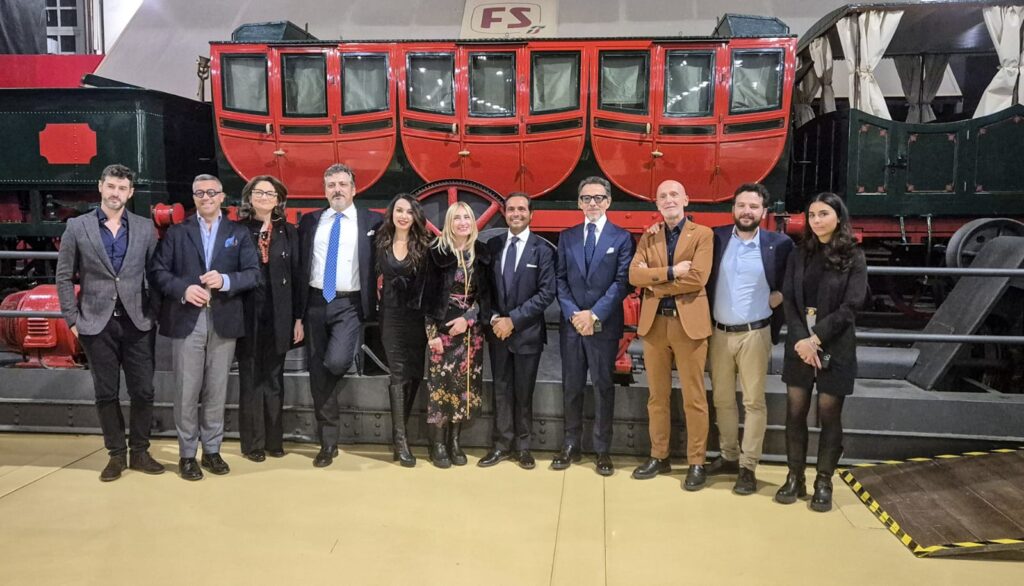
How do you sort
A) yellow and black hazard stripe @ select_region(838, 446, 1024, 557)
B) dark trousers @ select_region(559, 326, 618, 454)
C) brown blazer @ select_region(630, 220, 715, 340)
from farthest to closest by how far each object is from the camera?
dark trousers @ select_region(559, 326, 618, 454)
brown blazer @ select_region(630, 220, 715, 340)
yellow and black hazard stripe @ select_region(838, 446, 1024, 557)

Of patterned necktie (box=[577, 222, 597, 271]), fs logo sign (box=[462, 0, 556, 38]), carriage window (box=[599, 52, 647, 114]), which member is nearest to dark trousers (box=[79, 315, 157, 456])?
patterned necktie (box=[577, 222, 597, 271])

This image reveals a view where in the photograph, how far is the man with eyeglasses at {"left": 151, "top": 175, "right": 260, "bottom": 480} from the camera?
395 centimetres

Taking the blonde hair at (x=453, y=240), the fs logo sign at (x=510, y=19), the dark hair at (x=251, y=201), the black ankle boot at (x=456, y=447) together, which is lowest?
the black ankle boot at (x=456, y=447)

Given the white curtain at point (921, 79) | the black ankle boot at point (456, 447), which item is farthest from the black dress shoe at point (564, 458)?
the white curtain at point (921, 79)

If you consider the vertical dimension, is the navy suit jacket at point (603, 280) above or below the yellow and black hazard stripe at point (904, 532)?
above

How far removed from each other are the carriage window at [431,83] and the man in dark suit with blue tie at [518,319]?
280cm

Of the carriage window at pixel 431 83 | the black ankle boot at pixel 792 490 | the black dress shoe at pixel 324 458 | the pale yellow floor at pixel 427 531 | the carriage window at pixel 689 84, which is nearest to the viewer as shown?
the pale yellow floor at pixel 427 531

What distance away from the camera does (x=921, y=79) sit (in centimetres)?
768

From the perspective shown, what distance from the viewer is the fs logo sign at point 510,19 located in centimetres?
1053

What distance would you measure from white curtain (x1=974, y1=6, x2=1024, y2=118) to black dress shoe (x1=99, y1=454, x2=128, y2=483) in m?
7.48

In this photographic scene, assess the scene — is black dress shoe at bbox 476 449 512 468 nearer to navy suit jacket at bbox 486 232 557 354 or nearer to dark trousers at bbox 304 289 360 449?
navy suit jacket at bbox 486 232 557 354

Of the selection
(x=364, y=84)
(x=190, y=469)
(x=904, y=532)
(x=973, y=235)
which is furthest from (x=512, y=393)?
(x=973, y=235)

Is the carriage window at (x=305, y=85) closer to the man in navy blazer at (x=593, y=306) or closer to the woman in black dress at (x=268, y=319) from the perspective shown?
the woman in black dress at (x=268, y=319)

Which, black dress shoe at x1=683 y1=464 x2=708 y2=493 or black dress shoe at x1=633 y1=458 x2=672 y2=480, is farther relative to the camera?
black dress shoe at x1=633 y1=458 x2=672 y2=480
